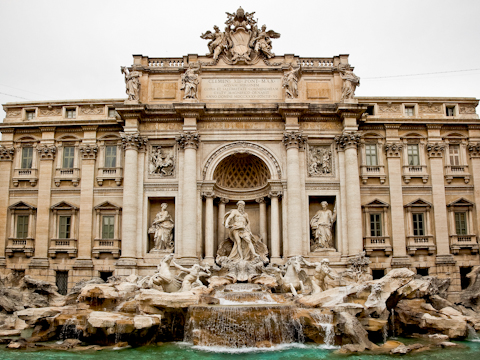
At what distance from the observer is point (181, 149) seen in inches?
1091

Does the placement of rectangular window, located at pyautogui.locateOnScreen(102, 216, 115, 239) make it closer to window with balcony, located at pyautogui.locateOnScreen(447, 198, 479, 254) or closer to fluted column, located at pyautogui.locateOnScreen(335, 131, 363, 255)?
fluted column, located at pyautogui.locateOnScreen(335, 131, 363, 255)

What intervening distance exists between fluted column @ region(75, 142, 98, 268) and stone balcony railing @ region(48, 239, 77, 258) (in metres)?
0.42

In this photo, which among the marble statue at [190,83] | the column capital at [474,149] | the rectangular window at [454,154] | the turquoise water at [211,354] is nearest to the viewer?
the turquoise water at [211,354]

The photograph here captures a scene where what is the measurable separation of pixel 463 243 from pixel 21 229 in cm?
2657

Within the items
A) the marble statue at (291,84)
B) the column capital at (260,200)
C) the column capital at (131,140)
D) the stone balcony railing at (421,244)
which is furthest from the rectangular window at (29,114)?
the stone balcony railing at (421,244)

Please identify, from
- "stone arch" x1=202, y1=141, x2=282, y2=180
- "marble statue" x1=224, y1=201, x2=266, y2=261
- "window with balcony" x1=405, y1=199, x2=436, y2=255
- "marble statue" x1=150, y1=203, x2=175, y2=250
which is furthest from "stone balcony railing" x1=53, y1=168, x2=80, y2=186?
"window with balcony" x1=405, y1=199, x2=436, y2=255

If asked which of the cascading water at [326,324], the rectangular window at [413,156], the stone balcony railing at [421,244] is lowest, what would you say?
the cascading water at [326,324]

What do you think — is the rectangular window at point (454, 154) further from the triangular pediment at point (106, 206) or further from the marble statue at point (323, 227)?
the triangular pediment at point (106, 206)

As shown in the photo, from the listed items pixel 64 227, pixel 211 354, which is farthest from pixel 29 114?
pixel 211 354

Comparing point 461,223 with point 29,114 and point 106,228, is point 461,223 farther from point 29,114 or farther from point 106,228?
point 29,114

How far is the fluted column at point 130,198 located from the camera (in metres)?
26.5

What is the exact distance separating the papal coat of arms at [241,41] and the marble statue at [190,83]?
1646mm

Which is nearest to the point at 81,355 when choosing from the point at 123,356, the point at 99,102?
the point at 123,356

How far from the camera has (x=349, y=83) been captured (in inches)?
1103
